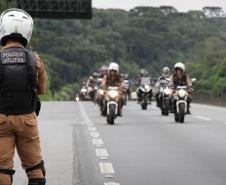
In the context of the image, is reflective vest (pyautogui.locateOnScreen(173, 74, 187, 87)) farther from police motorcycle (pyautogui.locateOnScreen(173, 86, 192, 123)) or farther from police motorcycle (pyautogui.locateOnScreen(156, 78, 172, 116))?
police motorcycle (pyautogui.locateOnScreen(156, 78, 172, 116))

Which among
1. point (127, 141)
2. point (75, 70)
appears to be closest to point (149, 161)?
point (127, 141)

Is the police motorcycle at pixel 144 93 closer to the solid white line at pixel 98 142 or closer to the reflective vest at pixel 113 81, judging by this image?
the reflective vest at pixel 113 81

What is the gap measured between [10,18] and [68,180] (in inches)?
144

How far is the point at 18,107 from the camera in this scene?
21.1 ft

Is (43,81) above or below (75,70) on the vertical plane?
above

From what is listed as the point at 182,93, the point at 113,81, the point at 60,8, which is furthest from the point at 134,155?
the point at 60,8

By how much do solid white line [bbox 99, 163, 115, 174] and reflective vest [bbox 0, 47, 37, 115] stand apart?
14.2 feet

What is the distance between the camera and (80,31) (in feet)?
533

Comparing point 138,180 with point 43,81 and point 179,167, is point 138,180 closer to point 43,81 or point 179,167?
point 179,167

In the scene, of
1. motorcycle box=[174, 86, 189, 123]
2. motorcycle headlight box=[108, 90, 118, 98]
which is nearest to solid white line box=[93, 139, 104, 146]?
motorcycle headlight box=[108, 90, 118, 98]

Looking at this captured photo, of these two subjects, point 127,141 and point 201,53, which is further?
point 201,53

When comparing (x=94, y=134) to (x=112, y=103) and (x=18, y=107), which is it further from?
(x=18, y=107)

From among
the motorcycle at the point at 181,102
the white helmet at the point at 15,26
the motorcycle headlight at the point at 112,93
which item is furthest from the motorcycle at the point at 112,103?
the white helmet at the point at 15,26

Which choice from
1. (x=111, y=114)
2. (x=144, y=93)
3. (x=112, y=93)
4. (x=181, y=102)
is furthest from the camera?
(x=144, y=93)
